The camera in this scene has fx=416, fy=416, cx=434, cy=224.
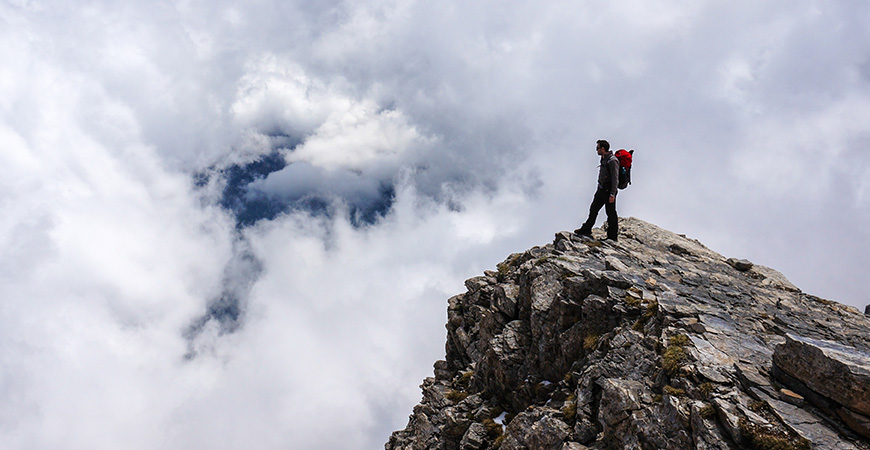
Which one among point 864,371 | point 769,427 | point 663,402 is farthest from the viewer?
point 663,402

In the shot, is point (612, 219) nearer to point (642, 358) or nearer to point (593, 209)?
point (593, 209)

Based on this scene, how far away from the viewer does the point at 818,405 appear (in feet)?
34.1

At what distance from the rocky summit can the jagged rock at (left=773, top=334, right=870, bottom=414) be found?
0.03 metres

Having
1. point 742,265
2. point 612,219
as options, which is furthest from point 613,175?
point 742,265

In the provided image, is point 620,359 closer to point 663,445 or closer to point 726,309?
point 663,445

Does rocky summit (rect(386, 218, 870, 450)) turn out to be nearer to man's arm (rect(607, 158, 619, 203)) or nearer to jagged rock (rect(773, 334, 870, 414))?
jagged rock (rect(773, 334, 870, 414))

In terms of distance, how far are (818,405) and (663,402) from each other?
3.51m

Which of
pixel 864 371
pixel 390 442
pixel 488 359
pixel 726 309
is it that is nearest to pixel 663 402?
pixel 864 371

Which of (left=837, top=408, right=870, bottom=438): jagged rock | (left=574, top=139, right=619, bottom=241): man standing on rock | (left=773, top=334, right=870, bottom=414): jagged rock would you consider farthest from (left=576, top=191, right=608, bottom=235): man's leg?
(left=837, top=408, right=870, bottom=438): jagged rock

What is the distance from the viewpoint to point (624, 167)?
74.5 feet

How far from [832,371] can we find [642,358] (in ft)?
17.2

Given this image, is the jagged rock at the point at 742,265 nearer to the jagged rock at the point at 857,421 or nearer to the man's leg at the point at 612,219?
the man's leg at the point at 612,219

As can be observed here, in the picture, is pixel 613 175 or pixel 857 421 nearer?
pixel 857 421

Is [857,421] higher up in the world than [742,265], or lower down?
lower down
